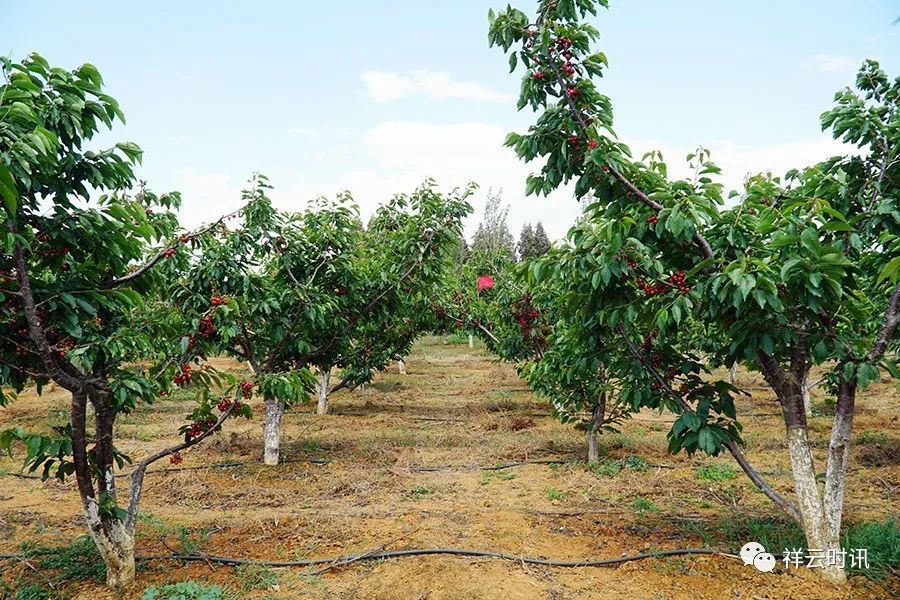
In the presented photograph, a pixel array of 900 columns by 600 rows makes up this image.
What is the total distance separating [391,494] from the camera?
770 cm

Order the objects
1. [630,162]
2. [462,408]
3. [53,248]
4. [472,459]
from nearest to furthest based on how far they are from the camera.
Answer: [53,248]
[630,162]
[472,459]
[462,408]

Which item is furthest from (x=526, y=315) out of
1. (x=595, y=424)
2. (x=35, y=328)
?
(x=35, y=328)

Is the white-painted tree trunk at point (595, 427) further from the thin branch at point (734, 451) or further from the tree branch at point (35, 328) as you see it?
the tree branch at point (35, 328)

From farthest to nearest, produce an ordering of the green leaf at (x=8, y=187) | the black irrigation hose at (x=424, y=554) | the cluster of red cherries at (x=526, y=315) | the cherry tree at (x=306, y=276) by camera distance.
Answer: the cluster of red cherries at (x=526, y=315), the cherry tree at (x=306, y=276), the black irrigation hose at (x=424, y=554), the green leaf at (x=8, y=187)

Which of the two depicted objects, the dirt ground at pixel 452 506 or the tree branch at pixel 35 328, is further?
the dirt ground at pixel 452 506

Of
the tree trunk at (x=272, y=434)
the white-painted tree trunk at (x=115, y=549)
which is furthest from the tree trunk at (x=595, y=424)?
the white-painted tree trunk at (x=115, y=549)

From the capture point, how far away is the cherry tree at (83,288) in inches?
140

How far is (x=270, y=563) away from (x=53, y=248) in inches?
127

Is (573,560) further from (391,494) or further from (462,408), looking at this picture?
(462,408)

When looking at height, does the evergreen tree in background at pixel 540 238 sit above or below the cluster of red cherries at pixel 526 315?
above

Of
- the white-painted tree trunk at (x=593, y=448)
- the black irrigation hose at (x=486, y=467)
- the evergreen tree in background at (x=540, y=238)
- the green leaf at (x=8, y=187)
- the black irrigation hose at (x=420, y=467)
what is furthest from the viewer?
the evergreen tree in background at (x=540, y=238)

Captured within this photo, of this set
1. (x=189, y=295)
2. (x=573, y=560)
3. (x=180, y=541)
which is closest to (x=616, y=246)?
(x=573, y=560)

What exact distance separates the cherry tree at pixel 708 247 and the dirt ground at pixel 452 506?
4.56 ft

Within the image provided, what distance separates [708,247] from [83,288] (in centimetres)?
472
